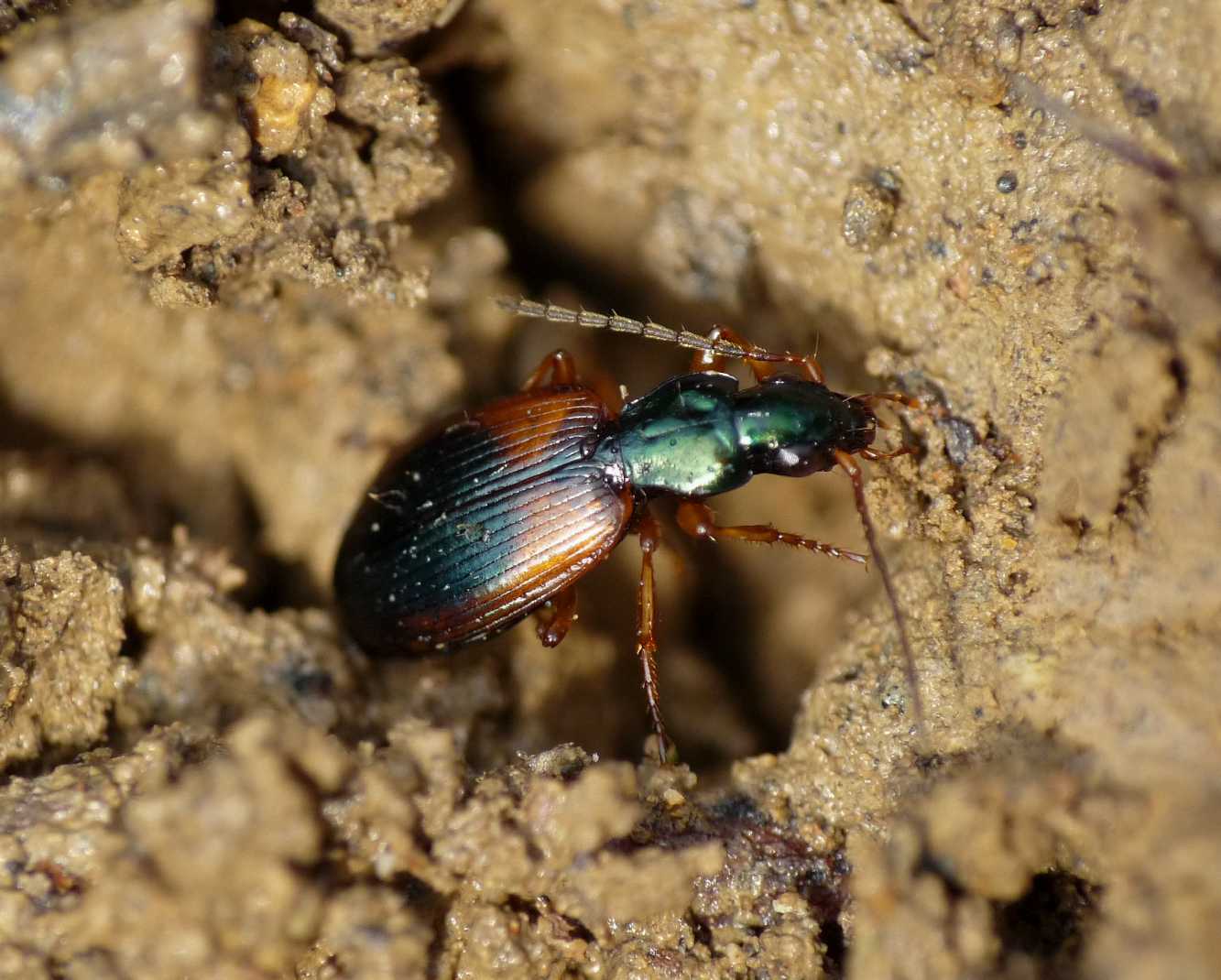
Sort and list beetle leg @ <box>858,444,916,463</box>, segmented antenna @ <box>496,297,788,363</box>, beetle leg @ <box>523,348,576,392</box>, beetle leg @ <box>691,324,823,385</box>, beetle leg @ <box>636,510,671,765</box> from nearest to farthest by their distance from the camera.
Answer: beetle leg @ <box>858,444,916,463</box> < beetle leg @ <box>636,510,671,765</box> < segmented antenna @ <box>496,297,788,363</box> < beetle leg @ <box>691,324,823,385</box> < beetle leg @ <box>523,348,576,392</box>

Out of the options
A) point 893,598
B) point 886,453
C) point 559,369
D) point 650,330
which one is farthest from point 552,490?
point 893,598

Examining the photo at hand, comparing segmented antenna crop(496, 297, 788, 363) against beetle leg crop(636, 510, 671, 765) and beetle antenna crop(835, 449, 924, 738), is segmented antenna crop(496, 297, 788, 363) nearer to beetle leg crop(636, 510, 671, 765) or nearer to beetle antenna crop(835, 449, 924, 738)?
beetle antenna crop(835, 449, 924, 738)

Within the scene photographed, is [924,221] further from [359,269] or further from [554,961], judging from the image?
[554,961]

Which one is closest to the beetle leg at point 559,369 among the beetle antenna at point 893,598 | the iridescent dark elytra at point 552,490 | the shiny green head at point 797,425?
the iridescent dark elytra at point 552,490

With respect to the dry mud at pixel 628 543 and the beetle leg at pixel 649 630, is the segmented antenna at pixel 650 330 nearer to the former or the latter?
the dry mud at pixel 628 543

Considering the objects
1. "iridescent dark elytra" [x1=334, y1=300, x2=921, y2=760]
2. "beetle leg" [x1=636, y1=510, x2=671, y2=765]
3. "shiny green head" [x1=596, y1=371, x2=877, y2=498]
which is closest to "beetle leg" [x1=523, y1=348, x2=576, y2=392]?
"iridescent dark elytra" [x1=334, y1=300, x2=921, y2=760]

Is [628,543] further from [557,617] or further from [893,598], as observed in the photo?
[893,598]

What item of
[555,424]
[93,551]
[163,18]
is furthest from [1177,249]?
[93,551]

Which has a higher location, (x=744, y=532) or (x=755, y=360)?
(x=755, y=360)
